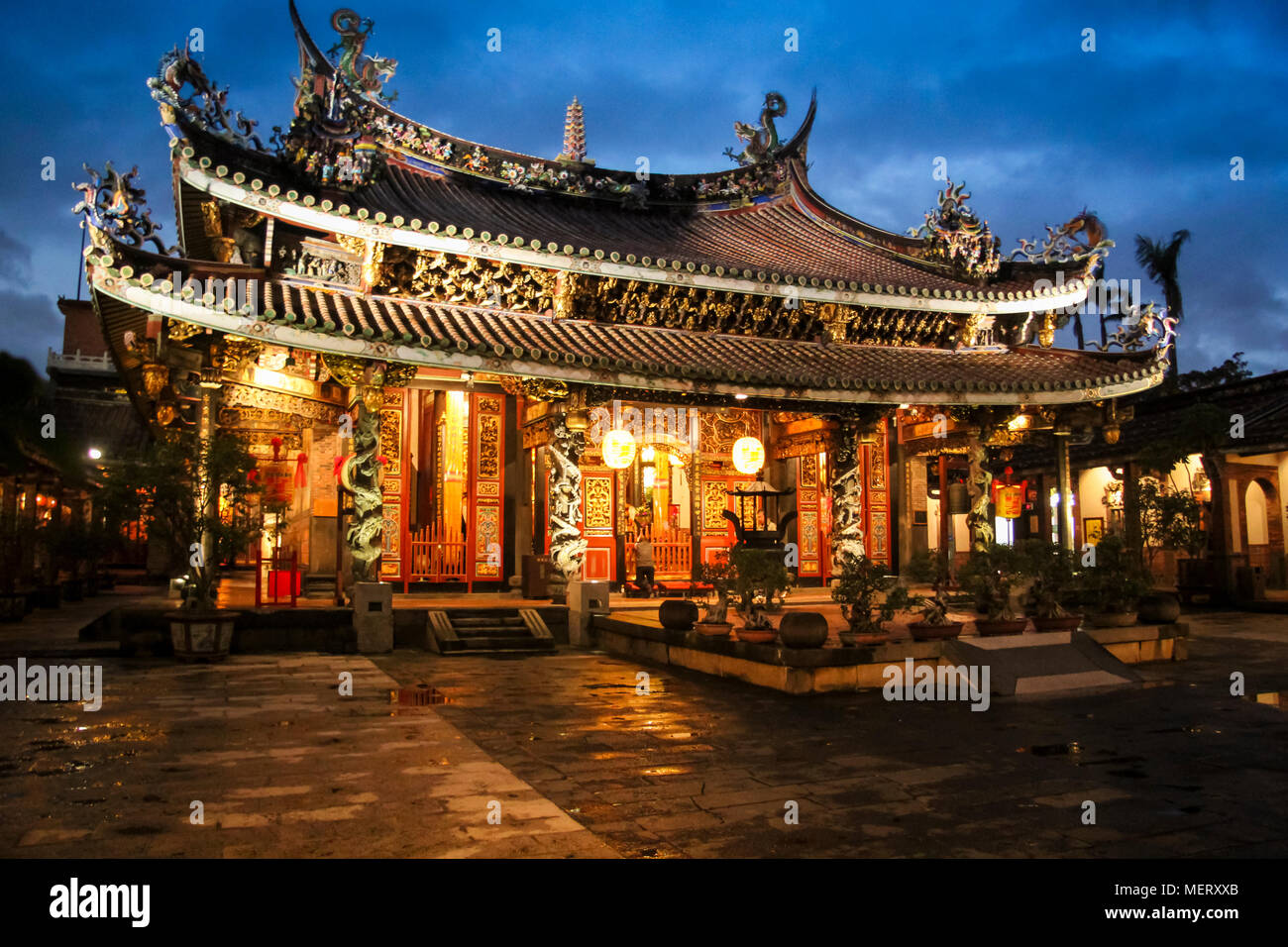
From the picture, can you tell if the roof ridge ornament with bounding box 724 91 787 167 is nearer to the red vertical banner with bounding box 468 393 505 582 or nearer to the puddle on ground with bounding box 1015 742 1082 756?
A: the red vertical banner with bounding box 468 393 505 582

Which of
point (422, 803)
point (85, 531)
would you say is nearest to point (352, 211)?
point (422, 803)

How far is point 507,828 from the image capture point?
177 inches

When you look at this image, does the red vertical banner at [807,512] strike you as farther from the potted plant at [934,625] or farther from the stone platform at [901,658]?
the potted plant at [934,625]

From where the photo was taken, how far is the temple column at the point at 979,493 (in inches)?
658

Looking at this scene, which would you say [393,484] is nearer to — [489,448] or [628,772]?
[489,448]

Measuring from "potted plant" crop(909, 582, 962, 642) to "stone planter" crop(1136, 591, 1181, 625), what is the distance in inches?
144

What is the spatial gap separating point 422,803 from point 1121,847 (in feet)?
12.0

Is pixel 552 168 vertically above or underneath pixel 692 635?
above

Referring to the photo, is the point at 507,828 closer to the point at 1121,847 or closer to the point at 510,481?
the point at 1121,847

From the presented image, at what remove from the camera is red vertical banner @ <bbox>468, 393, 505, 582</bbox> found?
55.4 feet

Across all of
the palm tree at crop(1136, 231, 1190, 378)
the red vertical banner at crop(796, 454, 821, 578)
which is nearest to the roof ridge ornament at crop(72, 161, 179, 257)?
the red vertical banner at crop(796, 454, 821, 578)

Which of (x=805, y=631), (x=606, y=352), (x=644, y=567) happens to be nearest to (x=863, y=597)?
(x=805, y=631)

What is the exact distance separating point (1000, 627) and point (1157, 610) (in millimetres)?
3154

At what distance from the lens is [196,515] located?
11016 millimetres
